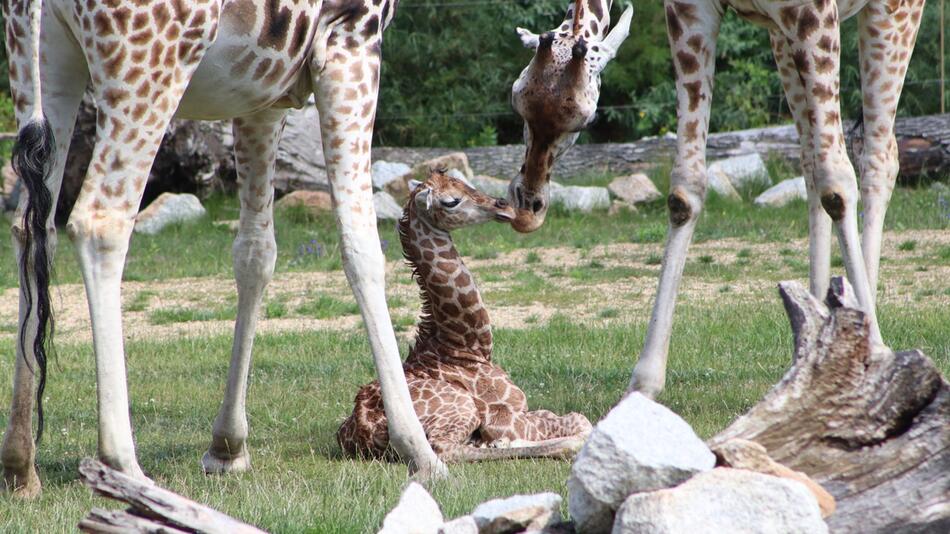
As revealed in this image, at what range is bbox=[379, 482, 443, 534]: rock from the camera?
308cm

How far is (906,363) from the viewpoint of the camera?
3084 millimetres

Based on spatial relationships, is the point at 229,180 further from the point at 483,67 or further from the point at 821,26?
the point at 821,26

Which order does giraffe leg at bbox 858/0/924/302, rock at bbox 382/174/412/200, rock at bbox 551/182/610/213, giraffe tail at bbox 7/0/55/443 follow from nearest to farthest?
1. giraffe tail at bbox 7/0/55/443
2. giraffe leg at bbox 858/0/924/302
3. rock at bbox 551/182/610/213
4. rock at bbox 382/174/412/200

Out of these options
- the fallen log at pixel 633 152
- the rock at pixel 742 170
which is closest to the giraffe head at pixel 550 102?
the rock at pixel 742 170

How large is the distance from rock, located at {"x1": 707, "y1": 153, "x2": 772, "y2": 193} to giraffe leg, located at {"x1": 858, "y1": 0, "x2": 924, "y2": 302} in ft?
27.5

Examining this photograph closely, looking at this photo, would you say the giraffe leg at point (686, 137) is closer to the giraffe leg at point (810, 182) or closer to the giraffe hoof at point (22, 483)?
the giraffe leg at point (810, 182)

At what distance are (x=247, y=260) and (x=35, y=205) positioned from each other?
1083 millimetres

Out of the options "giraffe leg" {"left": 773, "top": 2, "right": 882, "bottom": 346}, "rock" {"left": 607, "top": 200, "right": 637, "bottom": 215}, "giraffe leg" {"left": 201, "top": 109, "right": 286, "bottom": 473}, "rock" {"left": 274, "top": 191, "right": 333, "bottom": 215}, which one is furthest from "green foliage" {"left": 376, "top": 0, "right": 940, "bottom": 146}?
"giraffe leg" {"left": 201, "top": 109, "right": 286, "bottom": 473}

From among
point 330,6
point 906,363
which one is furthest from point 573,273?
point 906,363

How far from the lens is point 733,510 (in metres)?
2.70

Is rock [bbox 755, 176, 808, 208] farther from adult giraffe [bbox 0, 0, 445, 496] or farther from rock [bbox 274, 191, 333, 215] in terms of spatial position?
adult giraffe [bbox 0, 0, 445, 496]

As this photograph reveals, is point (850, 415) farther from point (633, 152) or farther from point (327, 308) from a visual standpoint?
point (633, 152)

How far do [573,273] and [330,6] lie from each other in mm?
6217

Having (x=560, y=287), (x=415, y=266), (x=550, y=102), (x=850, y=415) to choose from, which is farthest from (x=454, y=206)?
(x=560, y=287)
